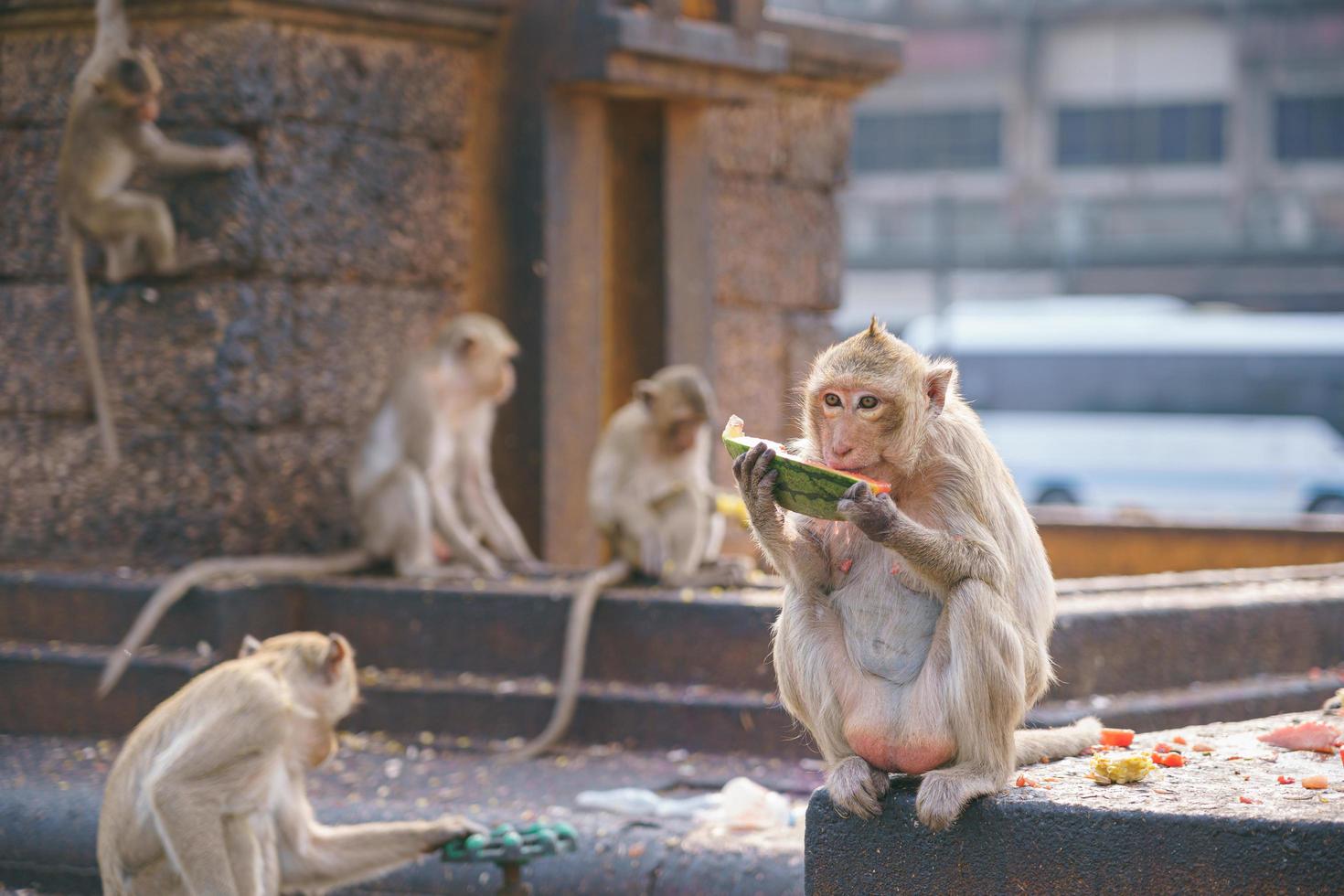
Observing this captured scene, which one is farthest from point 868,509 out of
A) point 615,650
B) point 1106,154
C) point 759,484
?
point 1106,154

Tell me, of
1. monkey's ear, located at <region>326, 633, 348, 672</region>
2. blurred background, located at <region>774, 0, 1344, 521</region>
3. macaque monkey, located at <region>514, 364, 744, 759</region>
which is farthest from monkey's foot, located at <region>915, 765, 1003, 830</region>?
blurred background, located at <region>774, 0, 1344, 521</region>

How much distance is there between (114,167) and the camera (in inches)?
282

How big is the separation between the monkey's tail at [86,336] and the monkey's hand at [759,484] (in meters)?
4.41

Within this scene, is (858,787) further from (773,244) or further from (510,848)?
(773,244)

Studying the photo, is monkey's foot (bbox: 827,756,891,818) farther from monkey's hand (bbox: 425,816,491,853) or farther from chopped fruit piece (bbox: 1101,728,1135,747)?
monkey's hand (bbox: 425,816,491,853)

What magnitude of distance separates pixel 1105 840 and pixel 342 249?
16.2ft

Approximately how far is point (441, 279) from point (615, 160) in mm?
1004

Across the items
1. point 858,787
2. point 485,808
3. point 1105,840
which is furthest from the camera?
point 485,808

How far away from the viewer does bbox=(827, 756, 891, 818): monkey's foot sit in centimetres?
361

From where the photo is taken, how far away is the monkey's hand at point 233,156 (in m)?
7.21

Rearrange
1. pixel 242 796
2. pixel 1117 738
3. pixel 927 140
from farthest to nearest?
pixel 927 140 < pixel 242 796 < pixel 1117 738

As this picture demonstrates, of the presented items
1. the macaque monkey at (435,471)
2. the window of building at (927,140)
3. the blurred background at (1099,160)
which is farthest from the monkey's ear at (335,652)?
the window of building at (927,140)

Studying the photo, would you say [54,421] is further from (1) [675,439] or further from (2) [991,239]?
(2) [991,239]

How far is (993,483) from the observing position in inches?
147
